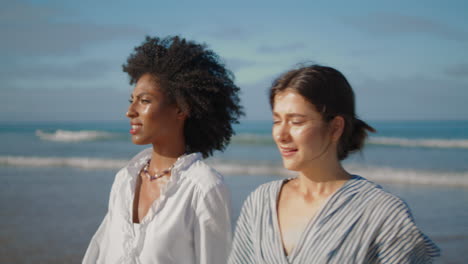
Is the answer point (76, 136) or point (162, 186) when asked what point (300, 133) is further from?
point (76, 136)

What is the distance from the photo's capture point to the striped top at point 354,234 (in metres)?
1.71

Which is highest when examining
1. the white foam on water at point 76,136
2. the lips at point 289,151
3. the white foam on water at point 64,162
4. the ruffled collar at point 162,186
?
the lips at point 289,151

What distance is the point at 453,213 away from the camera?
698cm

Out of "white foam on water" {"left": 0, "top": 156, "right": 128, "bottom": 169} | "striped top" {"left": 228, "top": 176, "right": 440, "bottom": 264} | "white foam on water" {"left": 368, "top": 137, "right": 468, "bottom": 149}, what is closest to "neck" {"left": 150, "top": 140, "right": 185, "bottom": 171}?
"striped top" {"left": 228, "top": 176, "right": 440, "bottom": 264}

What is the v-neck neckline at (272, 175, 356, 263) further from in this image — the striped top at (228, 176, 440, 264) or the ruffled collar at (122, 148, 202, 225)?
the ruffled collar at (122, 148, 202, 225)

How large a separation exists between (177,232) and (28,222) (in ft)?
15.8

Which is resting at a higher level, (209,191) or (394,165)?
(209,191)

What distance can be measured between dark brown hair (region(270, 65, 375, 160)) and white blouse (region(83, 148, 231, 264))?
0.71 m

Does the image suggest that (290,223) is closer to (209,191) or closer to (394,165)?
(209,191)

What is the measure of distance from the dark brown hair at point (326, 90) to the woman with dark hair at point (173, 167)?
0.74 meters

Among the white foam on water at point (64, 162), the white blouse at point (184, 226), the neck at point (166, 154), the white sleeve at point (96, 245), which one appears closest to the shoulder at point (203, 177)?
the white blouse at point (184, 226)

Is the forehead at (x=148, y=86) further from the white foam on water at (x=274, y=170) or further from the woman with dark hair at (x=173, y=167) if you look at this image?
the white foam on water at (x=274, y=170)

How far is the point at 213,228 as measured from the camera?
2.34 metres

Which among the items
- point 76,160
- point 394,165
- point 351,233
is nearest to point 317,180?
point 351,233
